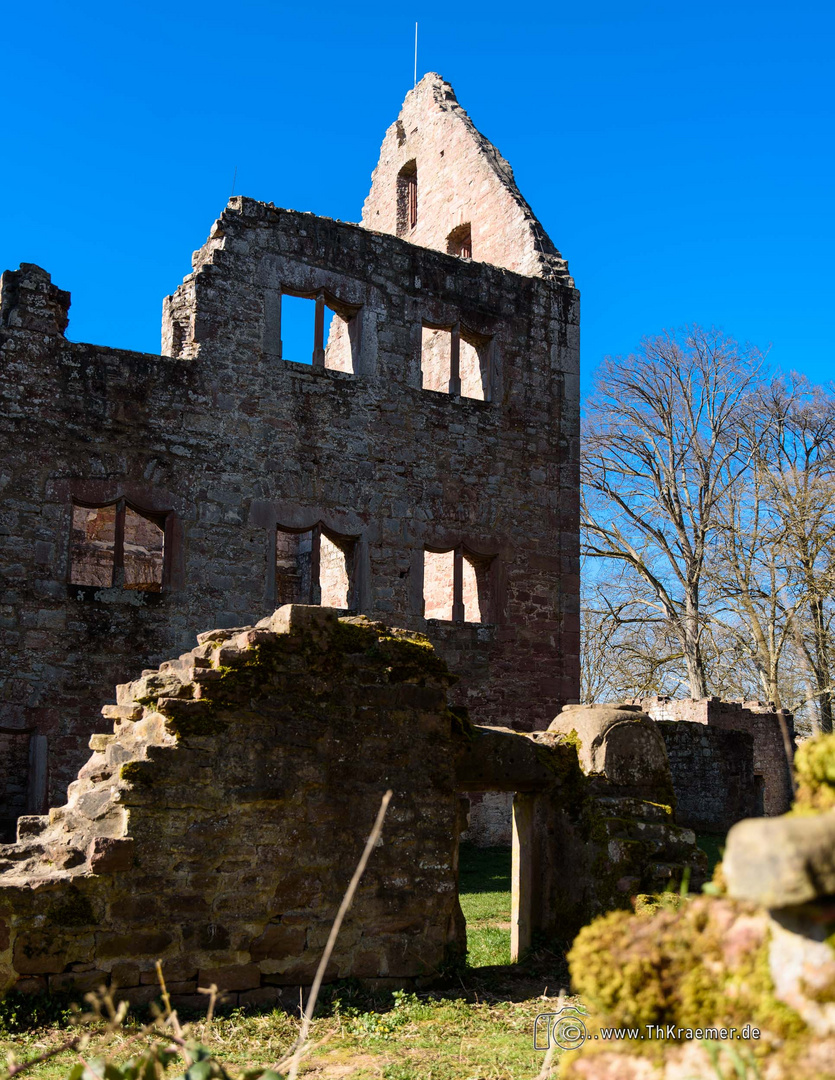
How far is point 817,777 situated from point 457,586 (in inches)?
517

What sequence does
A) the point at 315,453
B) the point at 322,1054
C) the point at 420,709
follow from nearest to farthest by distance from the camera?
the point at 322,1054
the point at 420,709
the point at 315,453

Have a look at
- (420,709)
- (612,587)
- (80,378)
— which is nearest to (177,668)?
(420,709)

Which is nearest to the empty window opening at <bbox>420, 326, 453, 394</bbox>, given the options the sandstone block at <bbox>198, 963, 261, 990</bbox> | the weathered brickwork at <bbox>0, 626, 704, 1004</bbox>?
the weathered brickwork at <bbox>0, 626, 704, 1004</bbox>

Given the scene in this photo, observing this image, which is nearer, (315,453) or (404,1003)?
(404,1003)

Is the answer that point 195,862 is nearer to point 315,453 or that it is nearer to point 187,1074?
point 187,1074

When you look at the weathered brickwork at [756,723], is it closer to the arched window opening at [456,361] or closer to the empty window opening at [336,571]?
the empty window opening at [336,571]

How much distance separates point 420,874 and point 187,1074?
5.46m

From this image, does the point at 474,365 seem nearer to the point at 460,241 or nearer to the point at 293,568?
the point at 460,241

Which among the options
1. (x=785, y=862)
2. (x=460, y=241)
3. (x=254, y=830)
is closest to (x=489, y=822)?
(x=254, y=830)

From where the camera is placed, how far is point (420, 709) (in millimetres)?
8031

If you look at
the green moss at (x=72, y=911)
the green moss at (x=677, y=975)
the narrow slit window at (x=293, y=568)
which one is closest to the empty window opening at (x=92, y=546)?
the narrow slit window at (x=293, y=568)

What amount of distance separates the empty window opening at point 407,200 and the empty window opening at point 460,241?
4.58 feet

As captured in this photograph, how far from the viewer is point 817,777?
259cm

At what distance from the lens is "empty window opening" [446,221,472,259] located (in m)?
18.9
